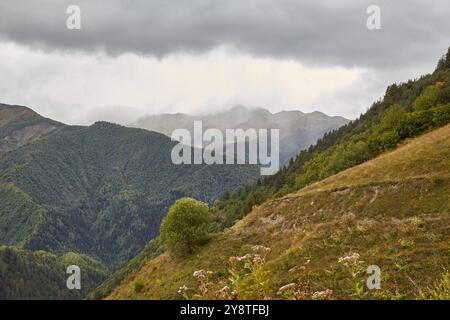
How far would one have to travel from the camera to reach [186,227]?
58.4 m

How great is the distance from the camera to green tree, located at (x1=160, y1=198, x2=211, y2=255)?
57625 mm

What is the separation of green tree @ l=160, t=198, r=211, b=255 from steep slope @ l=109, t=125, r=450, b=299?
2.06 meters

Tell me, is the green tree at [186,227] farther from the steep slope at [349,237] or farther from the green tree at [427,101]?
the green tree at [427,101]

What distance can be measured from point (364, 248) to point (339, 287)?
888 centimetres

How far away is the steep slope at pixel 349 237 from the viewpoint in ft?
86.9

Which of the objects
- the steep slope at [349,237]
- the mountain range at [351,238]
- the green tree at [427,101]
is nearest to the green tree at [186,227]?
the mountain range at [351,238]

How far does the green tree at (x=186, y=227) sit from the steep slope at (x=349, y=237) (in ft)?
6.77

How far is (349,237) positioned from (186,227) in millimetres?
26029

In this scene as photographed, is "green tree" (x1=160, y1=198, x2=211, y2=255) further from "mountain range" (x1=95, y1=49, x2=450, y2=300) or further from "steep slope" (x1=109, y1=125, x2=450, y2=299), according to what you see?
"steep slope" (x1=109, y1=125, x2=450, y2=299)

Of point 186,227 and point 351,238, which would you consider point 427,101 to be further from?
point 351,238

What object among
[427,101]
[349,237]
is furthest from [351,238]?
[427,101]

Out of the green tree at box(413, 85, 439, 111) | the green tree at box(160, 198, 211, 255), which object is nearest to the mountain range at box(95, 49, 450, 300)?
the green tree at box(160, 198, 211, 255)
